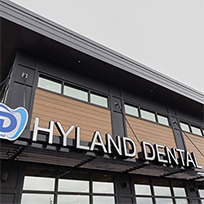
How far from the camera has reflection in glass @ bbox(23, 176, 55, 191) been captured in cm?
495

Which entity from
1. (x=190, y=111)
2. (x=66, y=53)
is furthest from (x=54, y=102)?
(x=190, y=111)

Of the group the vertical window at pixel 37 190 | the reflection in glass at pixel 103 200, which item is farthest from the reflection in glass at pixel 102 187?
the vertical window at pixel 37 190

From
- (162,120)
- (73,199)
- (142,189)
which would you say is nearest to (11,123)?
(73,199)

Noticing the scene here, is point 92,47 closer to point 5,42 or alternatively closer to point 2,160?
point 5,42

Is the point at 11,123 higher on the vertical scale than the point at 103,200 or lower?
higher

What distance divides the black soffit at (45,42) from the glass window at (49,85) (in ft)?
3.14

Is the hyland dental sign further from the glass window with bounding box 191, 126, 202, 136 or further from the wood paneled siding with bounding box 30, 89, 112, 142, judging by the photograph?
the glass window with bounding box 191, 126, 202, 136

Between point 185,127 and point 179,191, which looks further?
point 185,127

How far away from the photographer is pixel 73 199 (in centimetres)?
541

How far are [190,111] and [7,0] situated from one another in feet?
32.8

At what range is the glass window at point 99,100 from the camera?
24.1 ft

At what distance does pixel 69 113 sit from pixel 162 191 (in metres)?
4.65

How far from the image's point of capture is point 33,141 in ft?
13.9

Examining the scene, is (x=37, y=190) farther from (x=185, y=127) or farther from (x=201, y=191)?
(x=185, y=127)
